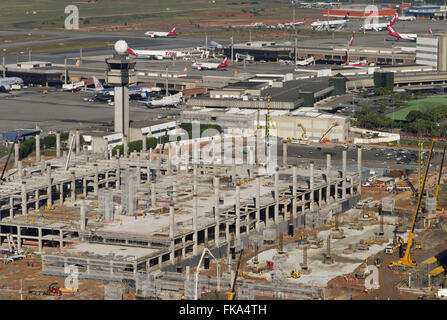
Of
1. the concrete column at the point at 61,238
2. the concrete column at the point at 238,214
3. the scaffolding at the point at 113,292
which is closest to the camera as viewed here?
the scaffolding at the point at 113,292

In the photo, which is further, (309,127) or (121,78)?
(309,127)

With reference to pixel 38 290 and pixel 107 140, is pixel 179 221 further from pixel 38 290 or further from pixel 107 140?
pixel 107 140

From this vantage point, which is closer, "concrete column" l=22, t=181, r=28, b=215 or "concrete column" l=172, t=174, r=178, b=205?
"concrete column" l=22, t=181, r=28, b=215

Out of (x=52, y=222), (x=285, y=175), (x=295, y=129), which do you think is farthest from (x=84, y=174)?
(x=295, y=129)

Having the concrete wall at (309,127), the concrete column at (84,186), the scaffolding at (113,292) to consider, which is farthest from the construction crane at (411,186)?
the scaffolding at (113,292)

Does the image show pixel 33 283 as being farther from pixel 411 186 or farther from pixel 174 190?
pixel 411 186

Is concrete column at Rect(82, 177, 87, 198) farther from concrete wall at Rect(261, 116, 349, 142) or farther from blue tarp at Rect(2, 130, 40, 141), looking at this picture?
concrete wall at Rect(261, 116, 349, 142)

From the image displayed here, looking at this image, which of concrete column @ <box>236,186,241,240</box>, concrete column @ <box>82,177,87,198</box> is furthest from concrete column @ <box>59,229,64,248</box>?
concrete column @ <box>82,177,87,198</box>

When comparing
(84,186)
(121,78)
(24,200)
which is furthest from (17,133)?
(24,200)

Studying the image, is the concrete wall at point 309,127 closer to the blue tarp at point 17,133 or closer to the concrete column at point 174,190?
the blue tarp at point 17,133
